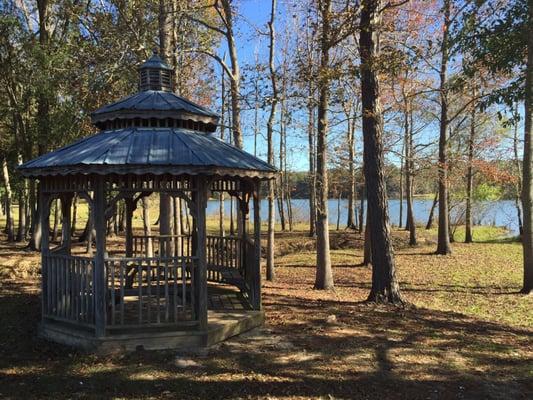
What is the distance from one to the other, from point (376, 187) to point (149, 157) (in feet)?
16.0

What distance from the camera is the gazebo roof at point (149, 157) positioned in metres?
6.11

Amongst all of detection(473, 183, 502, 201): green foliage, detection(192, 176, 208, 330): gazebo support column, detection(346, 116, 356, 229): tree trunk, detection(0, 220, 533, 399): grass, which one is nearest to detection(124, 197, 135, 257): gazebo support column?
detection(0, 220, 533, 399): grass

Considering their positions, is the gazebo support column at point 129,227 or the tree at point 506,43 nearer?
the tree at point 506,43

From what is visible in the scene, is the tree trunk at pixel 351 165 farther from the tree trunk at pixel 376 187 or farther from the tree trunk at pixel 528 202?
the tree trunk at pixel 376 187

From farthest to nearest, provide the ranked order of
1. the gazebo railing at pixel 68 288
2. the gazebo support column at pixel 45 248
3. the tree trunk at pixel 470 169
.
Answer: the tree trunk at pixel 470 169, the gazebo support column at pixel 45 248, the gazebo railing at pixel 68 288

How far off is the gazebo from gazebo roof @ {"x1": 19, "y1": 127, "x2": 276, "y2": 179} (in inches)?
0.5

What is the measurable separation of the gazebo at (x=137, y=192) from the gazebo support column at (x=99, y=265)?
1 cm

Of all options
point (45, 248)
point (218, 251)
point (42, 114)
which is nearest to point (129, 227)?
point (218, 251)

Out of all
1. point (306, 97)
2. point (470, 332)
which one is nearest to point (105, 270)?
point (470, 332)

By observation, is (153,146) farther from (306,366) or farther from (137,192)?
(306,366)

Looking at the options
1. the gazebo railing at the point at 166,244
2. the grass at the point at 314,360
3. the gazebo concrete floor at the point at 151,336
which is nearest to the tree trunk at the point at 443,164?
the grass at the point at 314,360

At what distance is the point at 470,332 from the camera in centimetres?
789

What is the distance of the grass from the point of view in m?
5.27

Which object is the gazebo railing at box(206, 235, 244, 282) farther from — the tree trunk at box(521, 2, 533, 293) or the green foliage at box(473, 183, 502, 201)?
the green foliage at box(473, 183, 502, 201)
